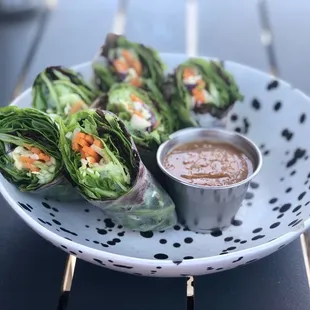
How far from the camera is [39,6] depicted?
6.27ft

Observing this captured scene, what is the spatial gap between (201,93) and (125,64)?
0.58 feet

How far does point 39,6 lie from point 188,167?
3.59 ft

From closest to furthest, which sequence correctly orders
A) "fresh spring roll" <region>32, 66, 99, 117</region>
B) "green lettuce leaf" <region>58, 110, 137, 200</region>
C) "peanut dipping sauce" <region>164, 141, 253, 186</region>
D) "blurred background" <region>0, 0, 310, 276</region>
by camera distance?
1. "green lettuce leaf" <region>58, 110, 137, 200</region>
2. "peanut dipping sauce" <region>164, 141, 253, 186</region>
3. "fresh spring roll" <region>32, 66, 99, 117</region>
4. "blurred background" <region>0, 0, 310, 276</region>

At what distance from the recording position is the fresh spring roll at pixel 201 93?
1.19 meters

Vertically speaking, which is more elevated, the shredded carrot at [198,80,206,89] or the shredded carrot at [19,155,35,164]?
the shredded carrot at [198,80,206,89]

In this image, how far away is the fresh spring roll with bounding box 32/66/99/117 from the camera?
1123 millimetres

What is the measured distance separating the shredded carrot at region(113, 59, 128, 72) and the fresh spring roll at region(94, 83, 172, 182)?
76mm

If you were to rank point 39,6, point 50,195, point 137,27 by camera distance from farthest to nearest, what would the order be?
point 39,6 → point 137,27 → point 50,195

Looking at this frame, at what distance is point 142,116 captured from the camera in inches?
43.3

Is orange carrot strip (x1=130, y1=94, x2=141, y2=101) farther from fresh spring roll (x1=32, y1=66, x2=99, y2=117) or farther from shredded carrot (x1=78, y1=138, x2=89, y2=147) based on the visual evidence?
shredded carrot (x1=78, y1=138, x2=89, y2=147)

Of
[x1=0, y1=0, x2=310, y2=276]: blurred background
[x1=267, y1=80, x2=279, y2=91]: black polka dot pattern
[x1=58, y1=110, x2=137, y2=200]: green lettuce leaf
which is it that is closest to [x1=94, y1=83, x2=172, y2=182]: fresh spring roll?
[x1=58, y1=110, x2=137, y2=200]: green lettuce leaf

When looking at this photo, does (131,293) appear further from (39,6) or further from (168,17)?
(39,6)

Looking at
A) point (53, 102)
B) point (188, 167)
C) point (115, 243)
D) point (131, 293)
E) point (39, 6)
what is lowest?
point (131, 293)

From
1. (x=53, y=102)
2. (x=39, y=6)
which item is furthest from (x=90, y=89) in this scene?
(x=39, y=6)
